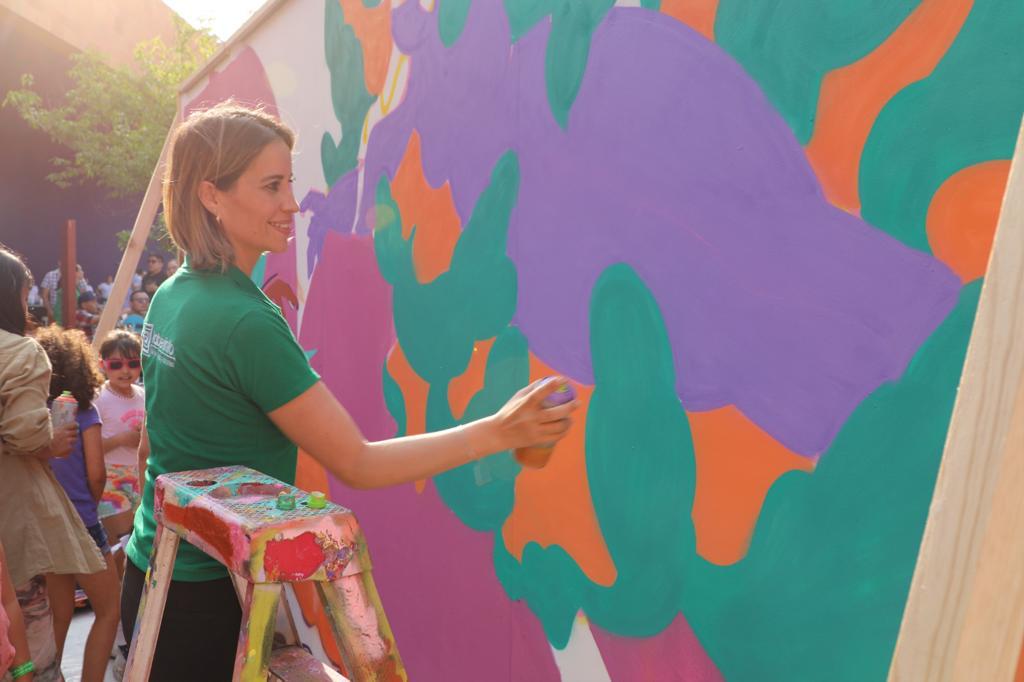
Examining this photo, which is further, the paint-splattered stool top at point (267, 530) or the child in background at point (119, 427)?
the child in background at point (119, 427)

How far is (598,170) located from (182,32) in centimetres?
1785

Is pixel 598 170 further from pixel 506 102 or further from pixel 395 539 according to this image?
pixel 395 539

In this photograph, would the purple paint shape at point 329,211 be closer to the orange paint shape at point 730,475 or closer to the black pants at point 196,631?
the black pants at point 196,631

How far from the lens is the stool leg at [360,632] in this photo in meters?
1.26

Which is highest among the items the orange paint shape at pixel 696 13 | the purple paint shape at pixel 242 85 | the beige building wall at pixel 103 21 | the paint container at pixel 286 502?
the beige building wall at pixel 103 21

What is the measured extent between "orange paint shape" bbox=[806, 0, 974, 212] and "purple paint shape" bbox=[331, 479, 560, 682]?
131cm

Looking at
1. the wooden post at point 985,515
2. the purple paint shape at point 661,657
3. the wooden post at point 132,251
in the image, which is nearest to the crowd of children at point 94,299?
the wooden post at point 132,251

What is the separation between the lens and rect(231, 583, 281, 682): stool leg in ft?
4.02

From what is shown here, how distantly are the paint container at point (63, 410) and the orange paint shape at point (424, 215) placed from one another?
1.72 m

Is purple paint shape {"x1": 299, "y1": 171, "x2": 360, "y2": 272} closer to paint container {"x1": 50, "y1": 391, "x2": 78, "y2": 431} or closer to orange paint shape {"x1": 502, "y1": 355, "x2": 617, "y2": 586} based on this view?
paint container {"x1": 50, "y1": 391, "x2": 78, "y2": 431}

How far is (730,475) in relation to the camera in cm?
164

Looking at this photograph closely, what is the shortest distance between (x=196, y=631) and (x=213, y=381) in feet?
1.60

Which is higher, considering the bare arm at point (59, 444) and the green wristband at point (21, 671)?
the bare arm at point (59, 444)

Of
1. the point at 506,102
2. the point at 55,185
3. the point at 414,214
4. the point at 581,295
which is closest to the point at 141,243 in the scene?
the point at 414,214
